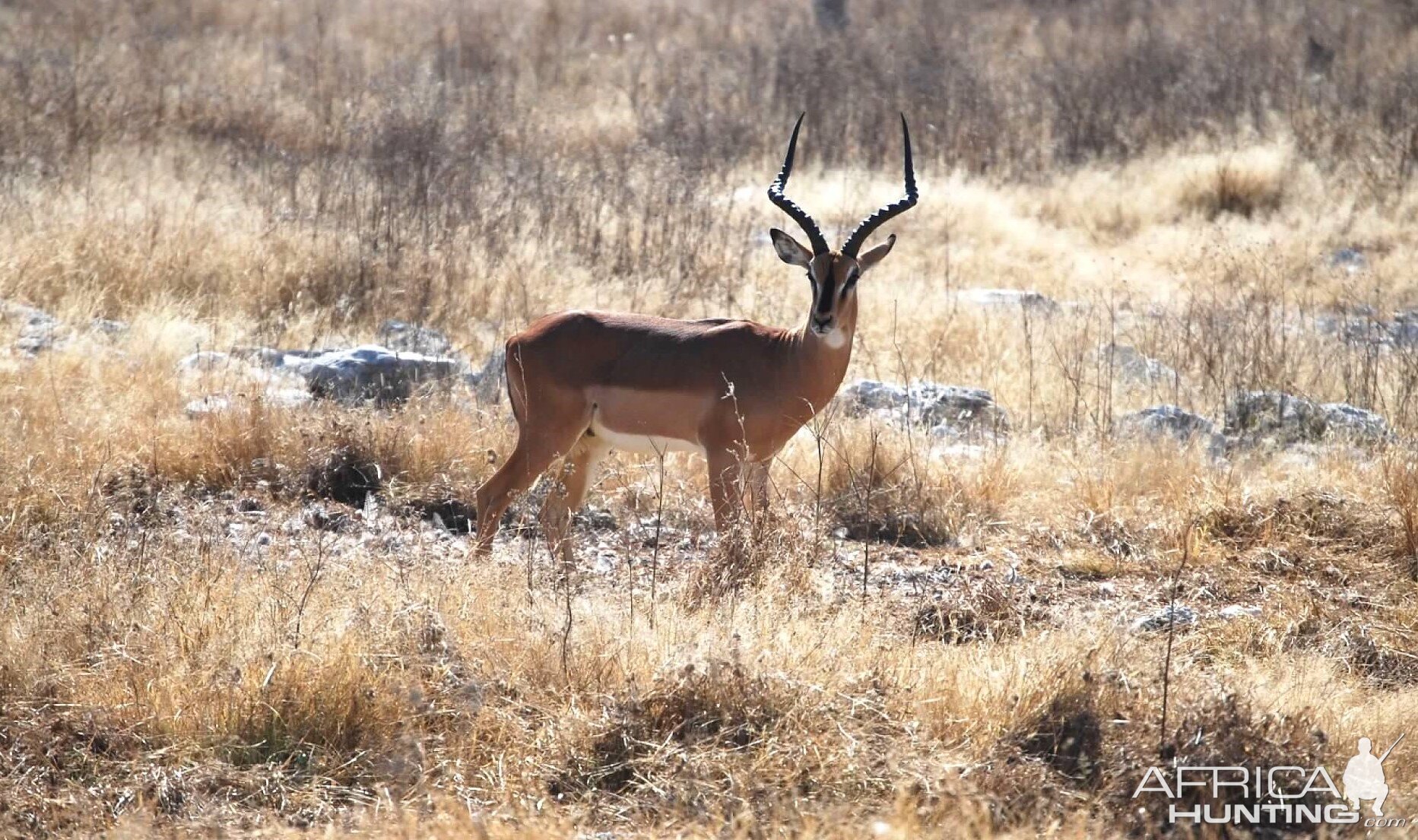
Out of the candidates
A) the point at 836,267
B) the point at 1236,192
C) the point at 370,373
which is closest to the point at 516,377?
the point at 836,267

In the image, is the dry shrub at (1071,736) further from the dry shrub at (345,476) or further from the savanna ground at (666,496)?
the dry shrub at (345,476)

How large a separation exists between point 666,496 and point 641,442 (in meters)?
0.78

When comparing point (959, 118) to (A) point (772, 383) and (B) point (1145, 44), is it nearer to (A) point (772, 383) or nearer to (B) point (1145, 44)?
(B) point (1145, 44)

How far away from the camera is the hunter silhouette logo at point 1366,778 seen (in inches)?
187

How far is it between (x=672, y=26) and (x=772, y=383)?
2026 centimetres

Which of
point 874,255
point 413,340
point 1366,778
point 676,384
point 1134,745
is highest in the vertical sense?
point 874,255

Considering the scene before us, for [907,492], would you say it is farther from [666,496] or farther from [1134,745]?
[1134,745]

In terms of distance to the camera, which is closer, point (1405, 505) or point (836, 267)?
point (836, 267)

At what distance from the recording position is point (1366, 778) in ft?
15.9

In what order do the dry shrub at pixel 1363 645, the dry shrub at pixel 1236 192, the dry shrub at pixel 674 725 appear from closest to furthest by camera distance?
the dry shrub at pixel 674 725 < the dry shrub at pixel 1363 645 < the dry shrub at pixel 1236 192

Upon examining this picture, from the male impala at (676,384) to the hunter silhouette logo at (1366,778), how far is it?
317cm

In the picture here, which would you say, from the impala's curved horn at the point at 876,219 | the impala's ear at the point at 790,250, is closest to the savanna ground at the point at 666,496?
the impala's ear at the point at 790,250

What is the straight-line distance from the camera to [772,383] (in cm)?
741

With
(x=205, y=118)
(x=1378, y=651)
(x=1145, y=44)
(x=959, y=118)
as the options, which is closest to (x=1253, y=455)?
(x=1378, y=651)
